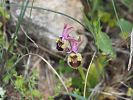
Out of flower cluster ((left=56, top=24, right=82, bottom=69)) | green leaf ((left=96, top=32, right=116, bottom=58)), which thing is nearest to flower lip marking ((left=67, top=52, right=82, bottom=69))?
flower cluster ((left=56, top=24, right=82, bottom=69))

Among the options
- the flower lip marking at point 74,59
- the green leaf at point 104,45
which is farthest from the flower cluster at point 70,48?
the green leaf at point 104,45

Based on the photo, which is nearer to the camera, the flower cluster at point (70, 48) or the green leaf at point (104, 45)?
the flower cluster at point (70, 48)

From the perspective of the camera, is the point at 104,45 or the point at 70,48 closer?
the point at 70,48

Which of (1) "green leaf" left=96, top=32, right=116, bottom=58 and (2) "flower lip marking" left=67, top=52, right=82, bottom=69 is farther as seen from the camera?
(1) "green leaf" left=96, top=32, right=116, bottom=58

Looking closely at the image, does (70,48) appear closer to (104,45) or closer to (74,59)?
(74,59)

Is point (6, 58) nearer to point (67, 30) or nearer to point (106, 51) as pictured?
point (67, 30)

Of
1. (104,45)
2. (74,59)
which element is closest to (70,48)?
(74,59)

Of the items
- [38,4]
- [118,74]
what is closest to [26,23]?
[38,4]

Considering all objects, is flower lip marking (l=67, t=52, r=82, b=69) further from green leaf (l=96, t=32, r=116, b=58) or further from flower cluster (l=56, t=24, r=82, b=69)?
green leaf (l=96, t=32, r=116, b=58)

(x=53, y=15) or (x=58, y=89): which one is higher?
(x=53, y=15)

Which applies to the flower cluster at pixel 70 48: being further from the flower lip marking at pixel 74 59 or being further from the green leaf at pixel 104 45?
the green leaf at pixel 104 45

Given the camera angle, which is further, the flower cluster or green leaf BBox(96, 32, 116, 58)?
green leaf BBox(96, 32, 116, 58)
